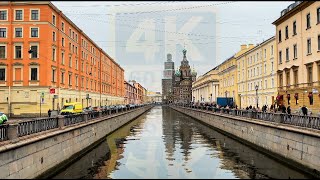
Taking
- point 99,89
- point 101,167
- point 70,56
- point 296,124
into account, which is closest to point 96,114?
point 101,167

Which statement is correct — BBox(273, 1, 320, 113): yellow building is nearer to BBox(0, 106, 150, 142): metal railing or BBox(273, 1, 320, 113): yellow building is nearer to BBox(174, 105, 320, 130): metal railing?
BBox(174, 105, 320, 130): metal railing

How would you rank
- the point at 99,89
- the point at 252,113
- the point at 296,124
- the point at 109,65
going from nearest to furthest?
the point at 296,124
the point at 252,113
the point at 99,89
the point at 109,65

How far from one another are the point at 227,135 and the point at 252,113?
8360 mm

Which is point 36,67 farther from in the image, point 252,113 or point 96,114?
point 252,113

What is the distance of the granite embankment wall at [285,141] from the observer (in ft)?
61.7

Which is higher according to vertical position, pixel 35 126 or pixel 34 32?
pixel 34 32

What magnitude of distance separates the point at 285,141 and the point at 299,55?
26131 millimetres

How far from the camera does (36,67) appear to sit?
55312 millimetres

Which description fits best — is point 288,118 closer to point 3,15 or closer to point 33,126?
point 33,126

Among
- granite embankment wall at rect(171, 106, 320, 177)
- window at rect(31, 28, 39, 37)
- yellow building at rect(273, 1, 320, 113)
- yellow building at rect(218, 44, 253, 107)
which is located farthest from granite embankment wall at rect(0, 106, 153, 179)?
yellow building at rect(218, 44, 253, 107)

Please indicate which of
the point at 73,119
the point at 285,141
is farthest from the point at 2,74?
the point at 285,141

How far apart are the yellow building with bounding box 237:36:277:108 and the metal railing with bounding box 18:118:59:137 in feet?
120

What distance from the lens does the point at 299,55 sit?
151 feet

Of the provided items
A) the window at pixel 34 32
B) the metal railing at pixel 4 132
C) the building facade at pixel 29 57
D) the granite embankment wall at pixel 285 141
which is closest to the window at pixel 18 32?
the building facade at pixel 29 57
